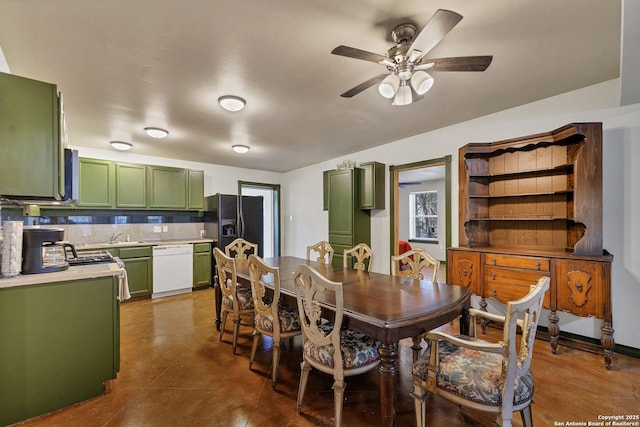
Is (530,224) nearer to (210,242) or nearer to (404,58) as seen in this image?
(404,58)

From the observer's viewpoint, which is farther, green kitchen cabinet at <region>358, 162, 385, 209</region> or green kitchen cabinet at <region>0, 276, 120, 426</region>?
green kitchen cabinet at <region>358, 162, 385, 209</region>

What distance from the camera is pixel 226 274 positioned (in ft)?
9.55

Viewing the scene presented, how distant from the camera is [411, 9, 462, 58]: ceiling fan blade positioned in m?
1.34

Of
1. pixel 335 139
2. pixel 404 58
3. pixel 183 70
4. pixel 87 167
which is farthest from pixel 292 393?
pixel 87 167

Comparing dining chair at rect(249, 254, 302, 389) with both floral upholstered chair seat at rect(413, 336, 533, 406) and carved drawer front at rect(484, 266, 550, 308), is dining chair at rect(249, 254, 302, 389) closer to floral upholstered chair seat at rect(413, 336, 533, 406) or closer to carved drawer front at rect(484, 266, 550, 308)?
floral upholstered chair seat at rect(413, 336, 533, 406)

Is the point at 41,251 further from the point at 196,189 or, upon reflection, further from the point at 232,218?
the point at 196,189

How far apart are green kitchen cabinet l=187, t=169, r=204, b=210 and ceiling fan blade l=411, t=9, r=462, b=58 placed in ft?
15.5

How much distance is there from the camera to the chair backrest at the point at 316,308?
5.12 ft

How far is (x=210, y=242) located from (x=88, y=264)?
9.35 feet

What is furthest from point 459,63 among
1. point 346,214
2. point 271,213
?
point 271,213

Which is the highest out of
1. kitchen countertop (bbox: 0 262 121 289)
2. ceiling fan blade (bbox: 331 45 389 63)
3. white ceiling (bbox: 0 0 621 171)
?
white ceiling (bbox: 0 0 621 171)

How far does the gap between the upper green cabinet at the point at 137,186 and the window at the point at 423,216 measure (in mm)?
5970

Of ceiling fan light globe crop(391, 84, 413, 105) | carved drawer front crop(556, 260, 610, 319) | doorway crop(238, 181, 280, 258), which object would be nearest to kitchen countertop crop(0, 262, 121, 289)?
ceiling fan light globe crop(391, 84, 413, 105)

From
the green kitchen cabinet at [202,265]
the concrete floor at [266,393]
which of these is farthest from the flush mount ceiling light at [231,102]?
the green kitchen cabinet at [202,265]
